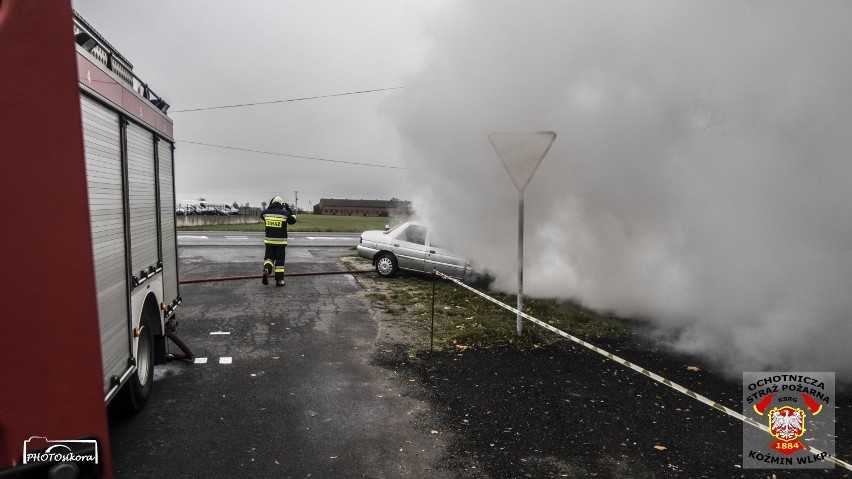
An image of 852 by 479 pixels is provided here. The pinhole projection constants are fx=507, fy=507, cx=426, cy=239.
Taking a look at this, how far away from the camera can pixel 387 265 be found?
39.0 feet

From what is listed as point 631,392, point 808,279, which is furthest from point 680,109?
point 631,392

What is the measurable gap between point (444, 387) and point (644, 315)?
4384 mm

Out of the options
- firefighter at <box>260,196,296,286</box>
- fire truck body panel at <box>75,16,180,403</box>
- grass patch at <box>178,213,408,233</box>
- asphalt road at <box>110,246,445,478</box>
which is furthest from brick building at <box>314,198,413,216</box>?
fire truck body panel at <box>75,16,180,403</box>

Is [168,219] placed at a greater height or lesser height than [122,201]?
lesser

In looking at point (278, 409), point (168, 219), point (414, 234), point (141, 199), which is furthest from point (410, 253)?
point (141, 199)

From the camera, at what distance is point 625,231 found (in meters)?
8.05

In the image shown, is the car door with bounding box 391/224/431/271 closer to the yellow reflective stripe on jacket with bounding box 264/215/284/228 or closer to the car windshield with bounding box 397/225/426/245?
the car windshield with bounding box 397/225/426/245

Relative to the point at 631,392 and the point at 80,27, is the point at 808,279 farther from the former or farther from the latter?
the point at 80,27

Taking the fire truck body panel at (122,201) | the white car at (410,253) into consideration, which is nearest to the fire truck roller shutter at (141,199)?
the fire truck body panel at (122,201)

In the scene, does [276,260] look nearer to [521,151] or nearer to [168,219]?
[168,219]

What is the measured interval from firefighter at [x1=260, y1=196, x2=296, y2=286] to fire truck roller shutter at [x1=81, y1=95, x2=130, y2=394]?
649cm

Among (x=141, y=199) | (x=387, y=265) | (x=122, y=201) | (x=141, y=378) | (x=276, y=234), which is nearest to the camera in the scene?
(x=122, y=201)

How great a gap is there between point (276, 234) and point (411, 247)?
3083 millimetres

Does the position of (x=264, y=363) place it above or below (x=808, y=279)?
below
